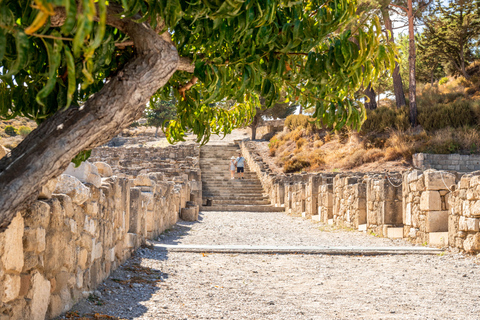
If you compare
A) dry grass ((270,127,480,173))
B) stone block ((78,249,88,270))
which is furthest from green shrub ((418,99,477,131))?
stone block ((78,249,88,270))

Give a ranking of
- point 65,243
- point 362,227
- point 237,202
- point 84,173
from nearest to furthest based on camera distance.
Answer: point 65,243 < point 84,173 < point 362,227 < point 237,202

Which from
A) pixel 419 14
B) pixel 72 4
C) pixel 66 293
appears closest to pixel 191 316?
pixel 66 293

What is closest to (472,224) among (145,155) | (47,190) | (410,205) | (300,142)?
(410,205)

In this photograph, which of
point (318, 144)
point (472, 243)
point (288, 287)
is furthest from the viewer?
point (318, 144)

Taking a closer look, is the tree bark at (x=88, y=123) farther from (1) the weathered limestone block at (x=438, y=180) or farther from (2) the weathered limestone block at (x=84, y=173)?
(1) the weathered limestone block at (x=438, y=180)

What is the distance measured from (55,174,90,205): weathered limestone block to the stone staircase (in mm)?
13337

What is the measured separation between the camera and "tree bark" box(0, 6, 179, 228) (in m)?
1.95

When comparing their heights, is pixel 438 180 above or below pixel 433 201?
above

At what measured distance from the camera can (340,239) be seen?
9.37 meters

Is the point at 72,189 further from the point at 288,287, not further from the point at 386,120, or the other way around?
the point at 386,120

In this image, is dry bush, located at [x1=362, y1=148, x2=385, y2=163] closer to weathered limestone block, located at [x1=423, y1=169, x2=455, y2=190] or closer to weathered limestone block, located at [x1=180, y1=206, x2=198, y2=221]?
weathered limestone block, located at [x1=180, y1=206, x2=198, y2=221]

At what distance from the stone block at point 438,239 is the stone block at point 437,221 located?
112 mm

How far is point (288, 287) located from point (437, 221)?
3.89m

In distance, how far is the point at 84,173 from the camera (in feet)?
14.3
